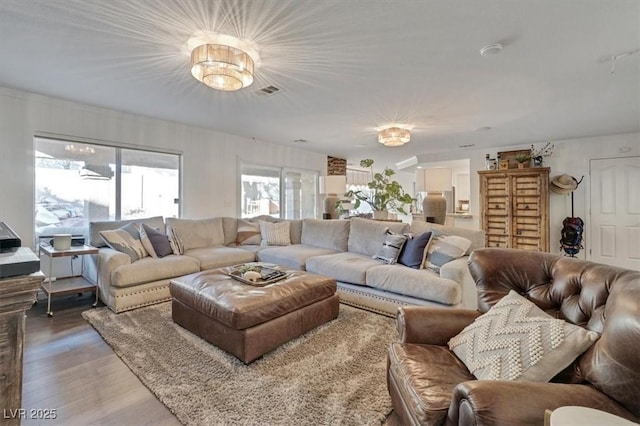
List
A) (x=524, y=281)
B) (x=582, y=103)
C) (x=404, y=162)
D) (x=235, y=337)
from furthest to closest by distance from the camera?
(x=404, y=162), (x=582, y=103), (x=235, y=337), (x=524, y=281)

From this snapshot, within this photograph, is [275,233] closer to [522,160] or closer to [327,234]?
[327,234]

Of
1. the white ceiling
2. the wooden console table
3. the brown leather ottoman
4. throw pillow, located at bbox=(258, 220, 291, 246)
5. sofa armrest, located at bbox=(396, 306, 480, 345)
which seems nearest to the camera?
A: the wooden console table

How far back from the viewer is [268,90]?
3.26m

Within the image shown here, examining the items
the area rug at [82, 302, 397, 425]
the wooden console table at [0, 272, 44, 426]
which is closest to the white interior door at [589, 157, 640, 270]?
the area rug at [82, 302, 397, 425]

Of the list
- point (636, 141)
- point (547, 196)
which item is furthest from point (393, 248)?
point (636, 141)

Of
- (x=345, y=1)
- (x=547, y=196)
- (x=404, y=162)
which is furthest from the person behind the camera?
(x=404, y=162)

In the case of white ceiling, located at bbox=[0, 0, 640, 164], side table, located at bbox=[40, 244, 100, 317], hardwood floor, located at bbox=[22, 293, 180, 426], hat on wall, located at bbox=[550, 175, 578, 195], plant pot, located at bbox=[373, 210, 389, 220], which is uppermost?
white ceiling, located at bbox=[0, 0, 640, 164]

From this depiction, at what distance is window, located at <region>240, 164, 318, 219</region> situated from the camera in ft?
19.6

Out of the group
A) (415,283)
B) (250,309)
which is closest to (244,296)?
(250,309)

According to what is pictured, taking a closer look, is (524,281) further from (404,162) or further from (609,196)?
(404,162)

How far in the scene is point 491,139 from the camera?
5559mm

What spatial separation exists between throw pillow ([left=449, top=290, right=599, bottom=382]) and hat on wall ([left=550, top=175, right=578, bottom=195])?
543 cm

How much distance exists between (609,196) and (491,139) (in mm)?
2230

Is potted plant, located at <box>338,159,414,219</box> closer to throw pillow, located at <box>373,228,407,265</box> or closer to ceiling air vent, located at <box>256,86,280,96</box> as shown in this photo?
throw pillow, located at <box>373,228,407,265</box>
